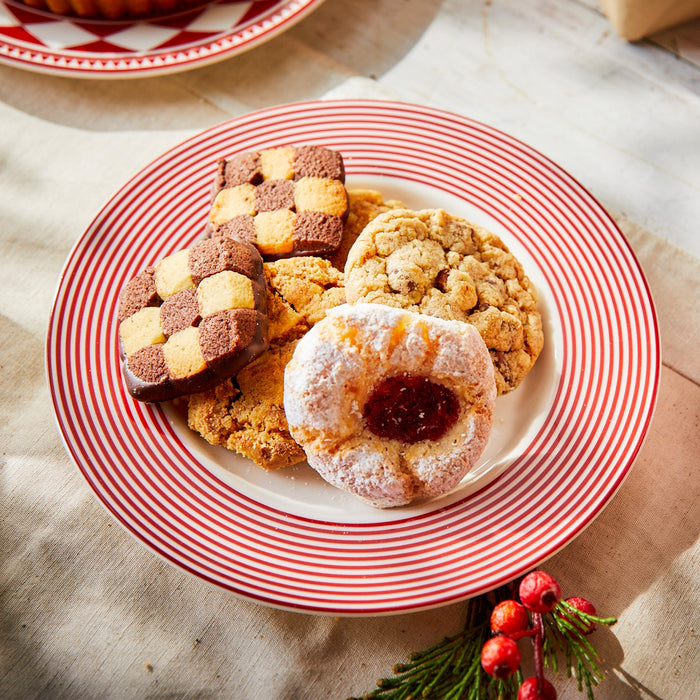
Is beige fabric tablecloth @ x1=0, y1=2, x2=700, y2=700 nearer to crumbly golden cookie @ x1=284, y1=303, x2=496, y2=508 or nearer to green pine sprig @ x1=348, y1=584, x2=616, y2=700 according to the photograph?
green pine sprig @ x1=348, y1=584, x2=616, y2=700

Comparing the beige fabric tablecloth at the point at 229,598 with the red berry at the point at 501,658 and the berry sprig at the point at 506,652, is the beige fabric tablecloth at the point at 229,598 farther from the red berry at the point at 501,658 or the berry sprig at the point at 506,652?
the red berry at the point at 501,658

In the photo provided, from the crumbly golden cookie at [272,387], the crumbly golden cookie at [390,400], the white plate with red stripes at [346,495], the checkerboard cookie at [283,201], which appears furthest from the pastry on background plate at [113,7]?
the crumbly golden cookie at [390,400]

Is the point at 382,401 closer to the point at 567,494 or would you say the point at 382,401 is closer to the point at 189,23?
the point at 567,494

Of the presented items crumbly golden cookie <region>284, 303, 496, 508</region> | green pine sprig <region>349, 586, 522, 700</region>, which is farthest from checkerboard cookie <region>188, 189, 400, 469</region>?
green pine sprig <region>349, 586, 522, 700</region>

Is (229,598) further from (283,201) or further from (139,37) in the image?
(139,37)

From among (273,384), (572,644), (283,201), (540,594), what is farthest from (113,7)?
(572,644)

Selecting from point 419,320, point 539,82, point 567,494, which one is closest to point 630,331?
point 567,494
